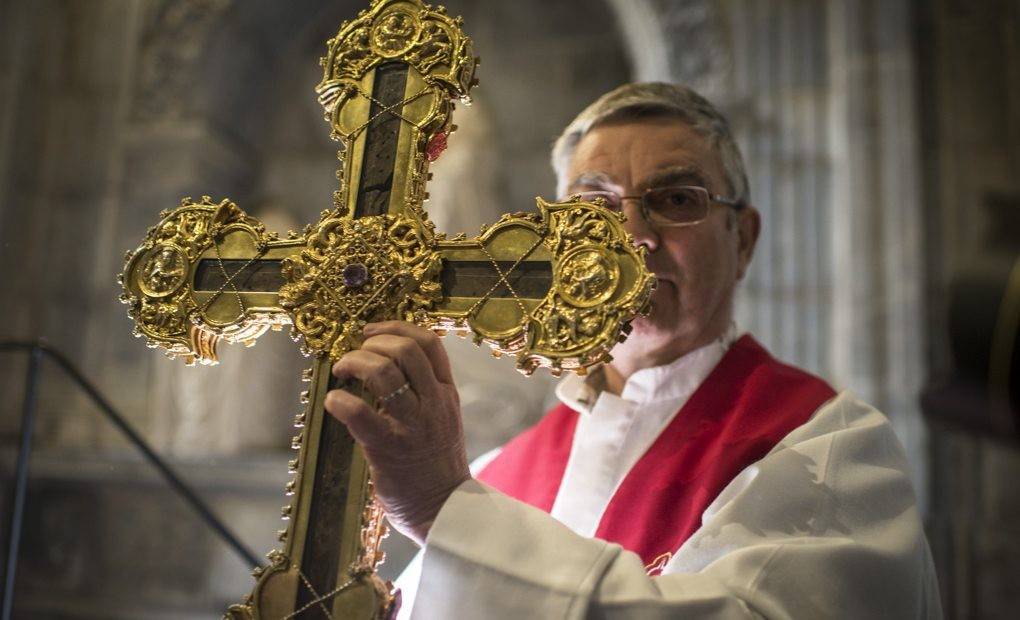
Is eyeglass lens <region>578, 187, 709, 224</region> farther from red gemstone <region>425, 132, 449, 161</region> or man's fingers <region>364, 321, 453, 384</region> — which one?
man's fingers <region>364, 321, 453, 384</region>

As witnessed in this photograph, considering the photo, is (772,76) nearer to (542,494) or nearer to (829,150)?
(829,150)

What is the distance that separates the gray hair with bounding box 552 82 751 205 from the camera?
1481 millimetres

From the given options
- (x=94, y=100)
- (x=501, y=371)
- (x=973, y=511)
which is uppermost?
(x=94, y=100)

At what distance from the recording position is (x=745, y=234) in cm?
Result: 167

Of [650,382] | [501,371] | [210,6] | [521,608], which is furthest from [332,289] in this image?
[210,6]

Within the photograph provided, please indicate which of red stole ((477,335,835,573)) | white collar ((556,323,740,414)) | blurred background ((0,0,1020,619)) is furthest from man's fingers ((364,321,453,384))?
blurred background ((0,0,1020,619))

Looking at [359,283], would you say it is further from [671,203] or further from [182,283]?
[671,203]

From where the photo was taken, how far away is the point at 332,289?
107 centimetres

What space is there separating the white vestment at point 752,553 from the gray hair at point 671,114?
477 millimetres

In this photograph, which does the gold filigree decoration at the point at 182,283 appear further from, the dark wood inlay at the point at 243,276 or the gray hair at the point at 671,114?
the gray hair at the point at 671,114

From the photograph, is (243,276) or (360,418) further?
(243,276)

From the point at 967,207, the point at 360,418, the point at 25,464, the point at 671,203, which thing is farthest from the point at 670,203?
the point at 967,207

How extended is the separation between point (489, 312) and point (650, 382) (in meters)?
0.52

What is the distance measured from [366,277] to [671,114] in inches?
27.7
